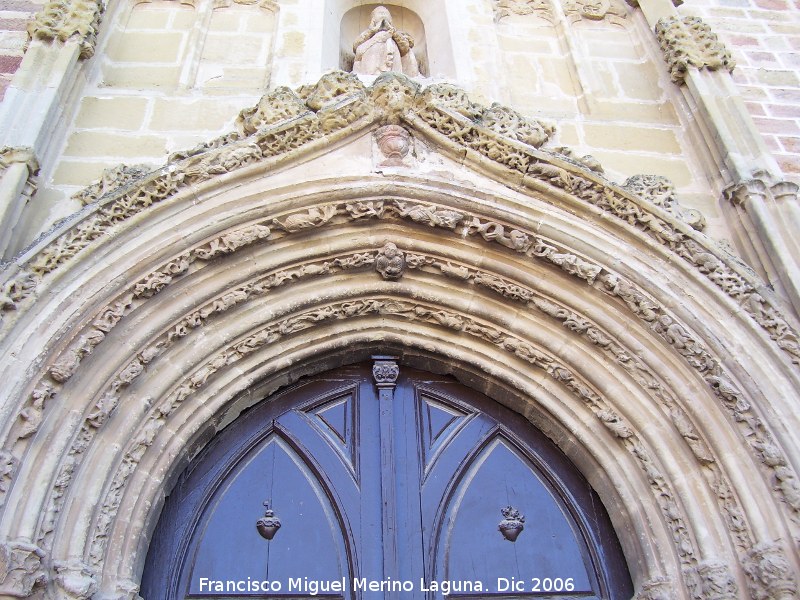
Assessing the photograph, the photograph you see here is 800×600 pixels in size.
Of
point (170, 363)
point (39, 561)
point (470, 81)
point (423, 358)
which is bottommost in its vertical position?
point (39, 561)

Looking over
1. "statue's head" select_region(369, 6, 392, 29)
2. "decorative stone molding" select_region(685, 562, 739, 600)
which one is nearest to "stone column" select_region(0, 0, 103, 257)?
"statue's head" select_region(369, 6, 392, 29)

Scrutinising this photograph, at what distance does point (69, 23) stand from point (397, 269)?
2.61 m

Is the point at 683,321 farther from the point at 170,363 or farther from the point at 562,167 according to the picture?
the point at 170,363

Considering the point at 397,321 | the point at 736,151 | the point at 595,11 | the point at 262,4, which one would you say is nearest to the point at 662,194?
the point at 736,151

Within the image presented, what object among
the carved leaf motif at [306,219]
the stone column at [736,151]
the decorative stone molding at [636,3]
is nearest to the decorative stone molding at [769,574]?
the stone column at [736,151]

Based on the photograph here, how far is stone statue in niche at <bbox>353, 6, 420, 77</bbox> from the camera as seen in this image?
5.50 metres

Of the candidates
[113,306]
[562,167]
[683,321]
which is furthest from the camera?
[562,167]

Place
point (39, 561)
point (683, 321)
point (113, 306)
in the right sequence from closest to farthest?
point (39, 561)
point (113, 306)
point (683, 321)

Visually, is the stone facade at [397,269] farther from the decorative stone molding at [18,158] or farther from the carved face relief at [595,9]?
the carved face relief at [595,9]

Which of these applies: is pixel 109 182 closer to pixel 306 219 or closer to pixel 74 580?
pixel 306 219

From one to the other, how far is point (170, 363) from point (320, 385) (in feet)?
2.95

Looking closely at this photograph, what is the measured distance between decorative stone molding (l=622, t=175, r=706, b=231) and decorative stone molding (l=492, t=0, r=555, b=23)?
211 cm

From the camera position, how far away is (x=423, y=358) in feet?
14.6

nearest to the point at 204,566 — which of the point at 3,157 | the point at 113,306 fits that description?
the point at 113,306
